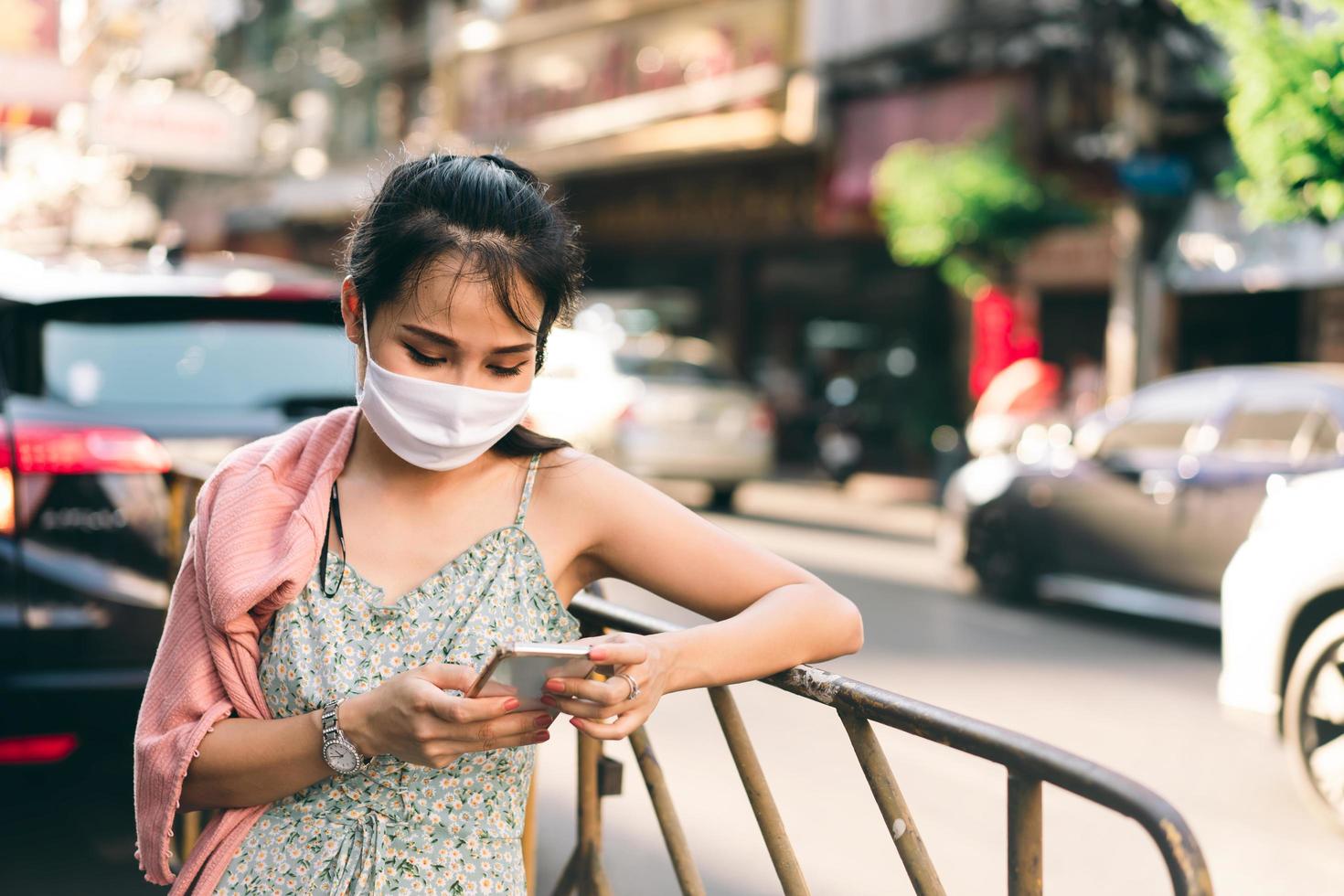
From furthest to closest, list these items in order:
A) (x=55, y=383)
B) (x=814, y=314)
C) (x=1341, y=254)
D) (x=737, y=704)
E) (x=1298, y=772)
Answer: (x=814, y=314)
(x=1341, y=254)
(x=1298, y=772)
(x=55, y=383)
(x=737, y=704)

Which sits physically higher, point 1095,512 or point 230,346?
point 230,346

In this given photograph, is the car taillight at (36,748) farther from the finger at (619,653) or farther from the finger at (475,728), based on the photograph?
the finger at (619,653)

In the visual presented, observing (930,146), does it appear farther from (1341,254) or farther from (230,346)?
(230,346)

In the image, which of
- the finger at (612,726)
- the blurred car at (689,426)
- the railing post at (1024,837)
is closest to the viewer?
the railing post at (1024,837)

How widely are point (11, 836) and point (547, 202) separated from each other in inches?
130

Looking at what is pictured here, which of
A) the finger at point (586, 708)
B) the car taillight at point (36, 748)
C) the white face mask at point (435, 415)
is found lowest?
the car taillight at point (36, 748)

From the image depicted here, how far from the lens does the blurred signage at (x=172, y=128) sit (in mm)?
11664

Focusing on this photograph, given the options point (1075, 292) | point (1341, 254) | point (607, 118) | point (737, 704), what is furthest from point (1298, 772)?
point (607, 118)

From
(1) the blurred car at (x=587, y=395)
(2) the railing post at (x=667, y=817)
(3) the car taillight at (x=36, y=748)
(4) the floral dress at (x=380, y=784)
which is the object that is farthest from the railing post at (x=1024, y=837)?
(1) the blurred car at (x=587, y=395)

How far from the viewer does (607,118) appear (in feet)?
83.1

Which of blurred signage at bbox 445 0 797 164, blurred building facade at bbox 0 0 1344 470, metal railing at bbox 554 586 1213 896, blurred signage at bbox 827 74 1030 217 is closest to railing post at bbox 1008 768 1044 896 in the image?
metal railing at bbox 554 586 1213 896

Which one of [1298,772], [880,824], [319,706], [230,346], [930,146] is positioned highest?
[930,146]

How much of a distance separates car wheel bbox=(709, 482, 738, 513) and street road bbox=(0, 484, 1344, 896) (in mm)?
5277

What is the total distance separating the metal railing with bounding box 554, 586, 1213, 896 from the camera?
143 centimetres
